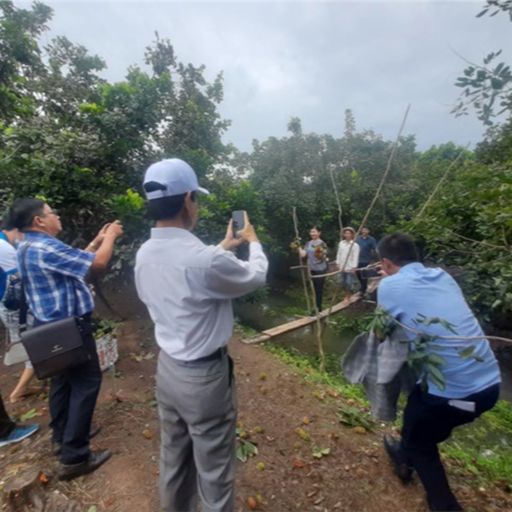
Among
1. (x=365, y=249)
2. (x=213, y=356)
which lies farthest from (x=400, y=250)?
(x=365, y=249)

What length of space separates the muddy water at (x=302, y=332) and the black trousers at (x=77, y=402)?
432cm

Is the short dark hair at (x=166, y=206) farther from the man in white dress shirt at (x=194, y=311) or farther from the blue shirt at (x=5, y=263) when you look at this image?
the blue shirt at (x=5, y=263)

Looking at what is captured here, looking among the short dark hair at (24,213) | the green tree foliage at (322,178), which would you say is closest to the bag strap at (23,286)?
the short dark hair at (24,213)

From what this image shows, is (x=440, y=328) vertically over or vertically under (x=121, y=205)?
under

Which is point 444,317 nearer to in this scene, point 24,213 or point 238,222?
point 238,222

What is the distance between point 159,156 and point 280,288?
23.8 ft

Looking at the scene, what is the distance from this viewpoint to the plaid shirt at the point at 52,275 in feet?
7.29

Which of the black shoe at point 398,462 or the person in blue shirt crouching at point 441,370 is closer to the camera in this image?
the person in blue shirt crouching at point 441,370

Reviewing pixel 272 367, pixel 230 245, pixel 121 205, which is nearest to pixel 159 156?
pixel 121 205

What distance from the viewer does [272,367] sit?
184 inches

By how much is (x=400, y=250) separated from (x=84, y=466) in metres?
2.76

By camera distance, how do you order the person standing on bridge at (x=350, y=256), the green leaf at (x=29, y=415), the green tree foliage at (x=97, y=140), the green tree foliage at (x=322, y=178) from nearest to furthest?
1. the green leaf at (x=29, y=415)
2. the green tree foliage at (x=97, y=140)
3. the person standing on bridge at (x=350, y=256)
4. the green tree foliage at (x=322, y=178)

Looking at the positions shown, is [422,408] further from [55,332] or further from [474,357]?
[55,332]

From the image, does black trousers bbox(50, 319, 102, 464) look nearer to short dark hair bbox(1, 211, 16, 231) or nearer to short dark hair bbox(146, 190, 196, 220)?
short dark hair bbox(1, 211, 16, 231)
